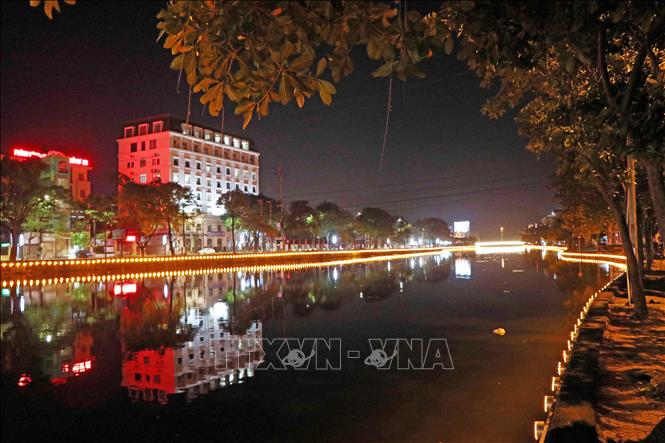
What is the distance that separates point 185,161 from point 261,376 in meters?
104

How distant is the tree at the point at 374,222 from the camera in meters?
124

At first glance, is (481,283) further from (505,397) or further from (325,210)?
(325,210)

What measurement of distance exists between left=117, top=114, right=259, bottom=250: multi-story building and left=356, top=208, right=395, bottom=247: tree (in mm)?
33643

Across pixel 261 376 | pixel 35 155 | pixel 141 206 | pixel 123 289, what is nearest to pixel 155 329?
pixel 261 376

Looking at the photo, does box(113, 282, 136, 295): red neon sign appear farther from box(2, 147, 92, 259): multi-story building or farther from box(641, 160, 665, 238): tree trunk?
box(2, 147, 92, 259): multi-story building

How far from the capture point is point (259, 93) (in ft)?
15.3

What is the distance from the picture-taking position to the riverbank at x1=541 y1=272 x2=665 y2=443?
5.78m

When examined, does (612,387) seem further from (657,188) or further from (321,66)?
(321,66)

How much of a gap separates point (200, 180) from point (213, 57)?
11090cm

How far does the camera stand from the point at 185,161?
107812mm

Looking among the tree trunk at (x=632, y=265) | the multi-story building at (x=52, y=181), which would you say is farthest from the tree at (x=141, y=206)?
the tree trunk at (x=632, y=265)

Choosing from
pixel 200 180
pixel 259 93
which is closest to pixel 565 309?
pixel 259 93

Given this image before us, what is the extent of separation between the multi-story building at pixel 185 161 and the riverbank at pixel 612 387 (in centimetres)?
8898

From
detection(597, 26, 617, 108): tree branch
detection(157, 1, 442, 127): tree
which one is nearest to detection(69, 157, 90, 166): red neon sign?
detection(157, 1, 442, 127): tree
